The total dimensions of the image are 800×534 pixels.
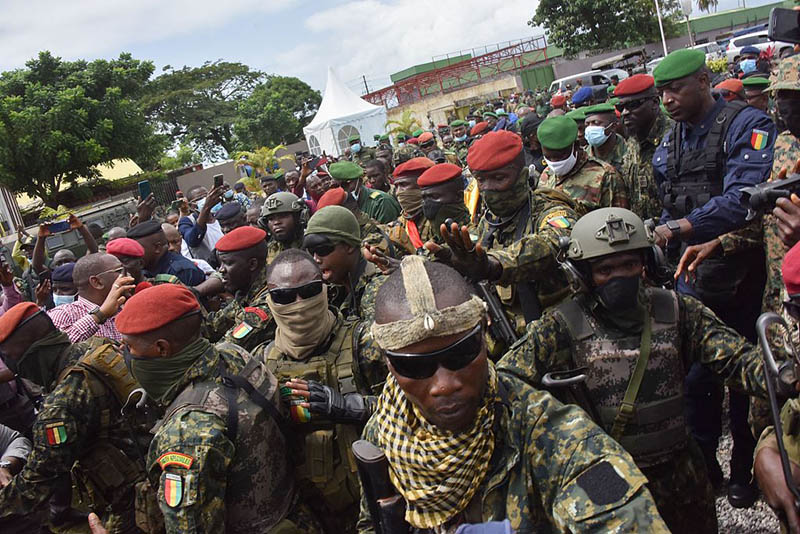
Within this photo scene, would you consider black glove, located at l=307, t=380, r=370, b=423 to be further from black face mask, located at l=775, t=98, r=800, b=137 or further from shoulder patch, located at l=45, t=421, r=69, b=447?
black face mask, located at l=775, t=98, r=800, b=137

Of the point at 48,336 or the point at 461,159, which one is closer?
the point at 48,336

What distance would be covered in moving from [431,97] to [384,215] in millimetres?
34785

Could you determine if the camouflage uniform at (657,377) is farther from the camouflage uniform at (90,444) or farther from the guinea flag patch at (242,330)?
the camouflage uniform at (90,444)

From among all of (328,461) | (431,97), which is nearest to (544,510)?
(328,461)

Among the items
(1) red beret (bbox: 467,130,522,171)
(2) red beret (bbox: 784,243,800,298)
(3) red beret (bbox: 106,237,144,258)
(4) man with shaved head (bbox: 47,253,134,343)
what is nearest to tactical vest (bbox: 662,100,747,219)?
(1) red beret (bbox: 467,130,522,171)

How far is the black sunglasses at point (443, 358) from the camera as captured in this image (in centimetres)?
172

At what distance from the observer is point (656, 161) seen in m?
4.60

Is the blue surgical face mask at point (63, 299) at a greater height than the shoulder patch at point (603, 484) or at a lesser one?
greater

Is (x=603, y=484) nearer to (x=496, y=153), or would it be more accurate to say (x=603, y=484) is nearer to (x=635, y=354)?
(x=635, y=354)

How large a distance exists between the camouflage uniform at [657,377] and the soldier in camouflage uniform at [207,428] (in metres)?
1.16

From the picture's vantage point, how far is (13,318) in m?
3.77

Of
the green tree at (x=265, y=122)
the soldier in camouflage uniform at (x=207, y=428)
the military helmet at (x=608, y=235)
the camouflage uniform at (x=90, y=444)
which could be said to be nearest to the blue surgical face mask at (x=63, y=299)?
the camouflage uniform at (x=90, y=444)

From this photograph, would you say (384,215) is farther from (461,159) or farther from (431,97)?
(431,97)

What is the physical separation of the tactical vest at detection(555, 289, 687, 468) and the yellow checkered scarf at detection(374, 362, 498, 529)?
3.52ft
